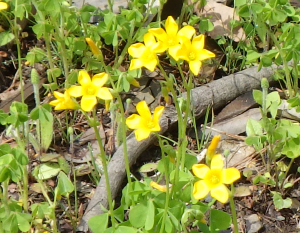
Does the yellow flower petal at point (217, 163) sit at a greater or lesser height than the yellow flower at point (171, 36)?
lesser

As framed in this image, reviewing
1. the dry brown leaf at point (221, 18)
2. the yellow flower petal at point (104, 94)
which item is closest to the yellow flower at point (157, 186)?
the yellow flower petal at point (104, 94)

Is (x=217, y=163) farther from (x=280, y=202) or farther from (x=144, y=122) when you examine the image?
(x=280, y=202)

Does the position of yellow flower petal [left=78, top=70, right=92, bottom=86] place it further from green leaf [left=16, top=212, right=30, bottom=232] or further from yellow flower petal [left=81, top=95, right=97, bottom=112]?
green leaf [left=16, top=212, right=30, bottom=232]

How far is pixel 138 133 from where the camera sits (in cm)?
195

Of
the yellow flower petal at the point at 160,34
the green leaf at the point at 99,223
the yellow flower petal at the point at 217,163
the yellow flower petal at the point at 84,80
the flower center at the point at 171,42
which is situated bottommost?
the green leaf at the point at 99,223

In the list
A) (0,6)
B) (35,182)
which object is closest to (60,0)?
(0,6)

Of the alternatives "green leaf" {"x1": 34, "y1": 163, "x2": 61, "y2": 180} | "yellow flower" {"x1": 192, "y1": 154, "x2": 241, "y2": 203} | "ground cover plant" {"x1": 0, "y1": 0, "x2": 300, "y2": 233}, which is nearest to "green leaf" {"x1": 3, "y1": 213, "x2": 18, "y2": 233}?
"ground cover plant" {"x1": 0, "y1": 0, "x2": 300, "y2": 233}

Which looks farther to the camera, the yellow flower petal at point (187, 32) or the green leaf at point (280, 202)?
the green leaf at point (280, 202)

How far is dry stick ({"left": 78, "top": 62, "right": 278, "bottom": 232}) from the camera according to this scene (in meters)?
2.88

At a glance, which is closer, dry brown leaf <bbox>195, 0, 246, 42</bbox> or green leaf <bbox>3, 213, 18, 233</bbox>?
green leaf <bbox>3, 213, 18, 233</bbox>

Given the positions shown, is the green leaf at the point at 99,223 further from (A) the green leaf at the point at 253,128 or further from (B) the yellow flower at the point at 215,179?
(A) the green leaf at the point at 253,128

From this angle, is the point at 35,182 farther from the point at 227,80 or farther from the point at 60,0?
the point at 227,80

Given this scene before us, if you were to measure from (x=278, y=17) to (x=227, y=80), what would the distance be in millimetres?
657

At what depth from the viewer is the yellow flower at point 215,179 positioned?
1879 millimetres
